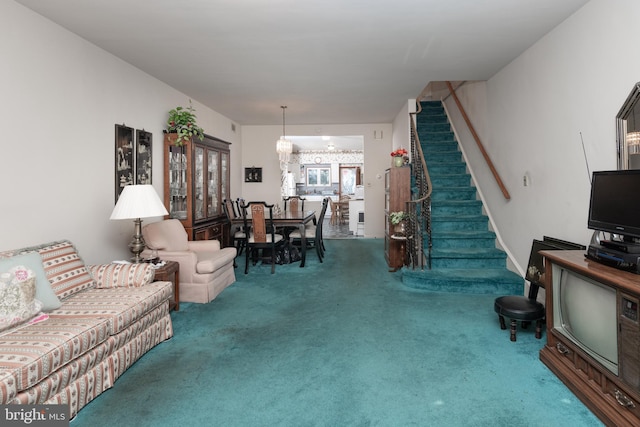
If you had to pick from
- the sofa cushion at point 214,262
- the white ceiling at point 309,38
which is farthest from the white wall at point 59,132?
the sofa cushion at point 214,262

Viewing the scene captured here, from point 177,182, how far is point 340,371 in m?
3.68

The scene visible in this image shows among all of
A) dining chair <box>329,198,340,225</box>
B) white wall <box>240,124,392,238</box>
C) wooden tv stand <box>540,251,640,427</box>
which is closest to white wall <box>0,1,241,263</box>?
wooden tv stand <box>540,251,640,427</box>

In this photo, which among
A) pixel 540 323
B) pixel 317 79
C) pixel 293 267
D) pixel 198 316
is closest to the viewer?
pixel 540 323

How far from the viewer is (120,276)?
2963 mm

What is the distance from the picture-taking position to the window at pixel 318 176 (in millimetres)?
14219

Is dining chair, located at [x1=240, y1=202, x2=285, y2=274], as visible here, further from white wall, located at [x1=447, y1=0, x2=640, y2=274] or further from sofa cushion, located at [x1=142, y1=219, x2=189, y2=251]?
white wall, located at [x1=447, y1=0, x2=640, y2=274]

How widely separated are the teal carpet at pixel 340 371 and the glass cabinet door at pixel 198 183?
5.93 feet

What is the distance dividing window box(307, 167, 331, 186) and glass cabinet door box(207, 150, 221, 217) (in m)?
8.25

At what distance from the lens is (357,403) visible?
2098 millimetres

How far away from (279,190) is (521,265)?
5559mm

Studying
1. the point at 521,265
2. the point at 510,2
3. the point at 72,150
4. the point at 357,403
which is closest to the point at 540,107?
the point at 510,2

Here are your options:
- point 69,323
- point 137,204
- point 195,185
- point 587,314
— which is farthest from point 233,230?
point 587,314

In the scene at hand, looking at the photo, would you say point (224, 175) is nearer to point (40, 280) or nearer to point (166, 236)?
point (166, 236)

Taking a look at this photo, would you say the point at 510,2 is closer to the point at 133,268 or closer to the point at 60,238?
the point at 133,268
